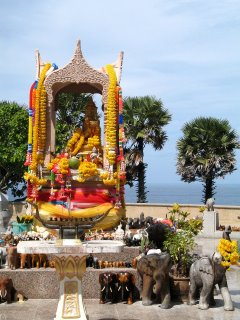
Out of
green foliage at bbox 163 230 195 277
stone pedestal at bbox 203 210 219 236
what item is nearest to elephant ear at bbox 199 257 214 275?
green foliage at bbox 163 230 195 277

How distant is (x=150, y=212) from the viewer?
37.8 meters

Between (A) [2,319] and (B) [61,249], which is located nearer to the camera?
(B) [61,249]

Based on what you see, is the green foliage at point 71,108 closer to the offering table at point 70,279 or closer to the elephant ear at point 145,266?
the elephant ear at point 145,266

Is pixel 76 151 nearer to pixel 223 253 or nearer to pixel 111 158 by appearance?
pixel 111 158

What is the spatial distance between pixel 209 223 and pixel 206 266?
18329 millimetres

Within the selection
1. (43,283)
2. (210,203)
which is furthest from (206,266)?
(210,203)

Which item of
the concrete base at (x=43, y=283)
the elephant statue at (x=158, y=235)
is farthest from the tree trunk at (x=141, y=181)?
the concrete base at (x=43, y=283)

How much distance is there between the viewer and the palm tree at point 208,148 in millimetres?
39125

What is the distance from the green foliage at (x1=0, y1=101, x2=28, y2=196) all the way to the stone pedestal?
13.5 metres

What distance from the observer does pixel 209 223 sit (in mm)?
31812

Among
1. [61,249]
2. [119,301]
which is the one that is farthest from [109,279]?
[61,249]

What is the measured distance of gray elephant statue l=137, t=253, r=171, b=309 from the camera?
13844 mm

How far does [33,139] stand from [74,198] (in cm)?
291

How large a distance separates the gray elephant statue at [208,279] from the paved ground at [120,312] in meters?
0.22
